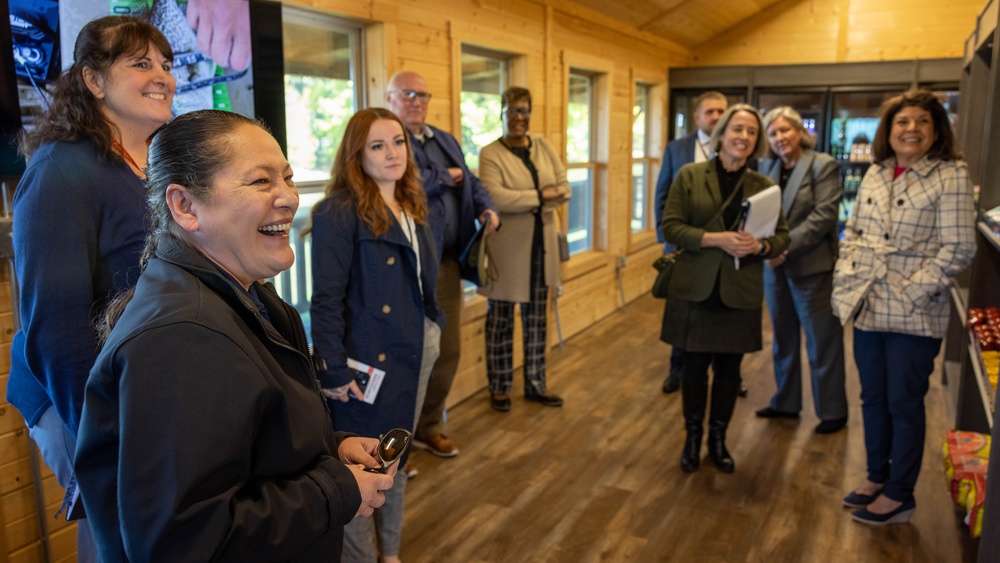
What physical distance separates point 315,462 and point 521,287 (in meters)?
2.73

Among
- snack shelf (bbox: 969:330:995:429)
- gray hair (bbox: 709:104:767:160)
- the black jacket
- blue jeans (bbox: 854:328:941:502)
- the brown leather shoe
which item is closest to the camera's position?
the black jacket

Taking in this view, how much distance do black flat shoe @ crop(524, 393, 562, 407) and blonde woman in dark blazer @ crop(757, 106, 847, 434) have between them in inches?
45.9

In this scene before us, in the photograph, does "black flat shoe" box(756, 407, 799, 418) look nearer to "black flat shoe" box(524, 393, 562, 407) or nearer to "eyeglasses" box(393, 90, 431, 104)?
"black flat shoe" box(524, 393, 562, 407)

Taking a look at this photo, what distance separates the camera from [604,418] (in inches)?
151

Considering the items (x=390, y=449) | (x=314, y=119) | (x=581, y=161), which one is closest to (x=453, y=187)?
(x=314, y=119)

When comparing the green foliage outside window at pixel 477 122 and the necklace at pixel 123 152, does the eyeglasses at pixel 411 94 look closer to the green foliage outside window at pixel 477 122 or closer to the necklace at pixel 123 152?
the green foliage outside window at pixel 477 122

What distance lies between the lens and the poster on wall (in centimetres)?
200

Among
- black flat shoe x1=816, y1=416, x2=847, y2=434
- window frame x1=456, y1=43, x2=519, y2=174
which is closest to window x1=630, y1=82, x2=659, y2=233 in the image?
window frame x1=456, y1=43, x2=519, y2=174

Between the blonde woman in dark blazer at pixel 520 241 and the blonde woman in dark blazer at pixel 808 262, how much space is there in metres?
1.07

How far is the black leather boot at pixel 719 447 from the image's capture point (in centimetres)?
317

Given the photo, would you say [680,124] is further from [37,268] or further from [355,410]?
[37,268]

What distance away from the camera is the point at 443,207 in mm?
3068

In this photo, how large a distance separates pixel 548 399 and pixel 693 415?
1.04 m

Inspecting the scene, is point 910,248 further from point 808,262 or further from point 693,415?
point 693,415
